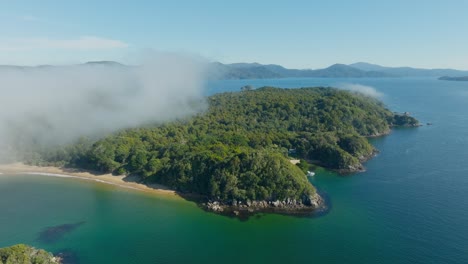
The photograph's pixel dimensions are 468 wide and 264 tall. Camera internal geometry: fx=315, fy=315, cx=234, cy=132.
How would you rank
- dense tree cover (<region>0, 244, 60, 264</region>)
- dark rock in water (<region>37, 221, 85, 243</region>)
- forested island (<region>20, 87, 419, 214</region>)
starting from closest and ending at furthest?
dense tree cover (<region>0, 244, 60, 264</region>) < dark rock in water (<region>37, 221, 85, 243</region>) < forested island (<region>20, 87, 419, 214</region>)

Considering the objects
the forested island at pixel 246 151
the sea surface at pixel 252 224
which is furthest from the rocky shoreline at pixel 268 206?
the sea surface at pixel 252 224

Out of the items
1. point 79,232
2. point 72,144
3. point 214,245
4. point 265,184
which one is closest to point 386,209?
point 265,184

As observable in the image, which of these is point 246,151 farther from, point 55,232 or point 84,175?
point 84,175

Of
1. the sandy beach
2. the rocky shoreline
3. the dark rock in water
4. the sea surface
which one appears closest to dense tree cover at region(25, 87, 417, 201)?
the rocky shoreline

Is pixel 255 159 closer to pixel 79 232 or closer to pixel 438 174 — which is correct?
pixel 79 232

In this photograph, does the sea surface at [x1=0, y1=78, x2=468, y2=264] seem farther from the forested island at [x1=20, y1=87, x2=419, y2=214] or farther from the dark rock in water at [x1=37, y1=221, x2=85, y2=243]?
the forested island at [x1=20, y1=87, x2=419, y2=214]
